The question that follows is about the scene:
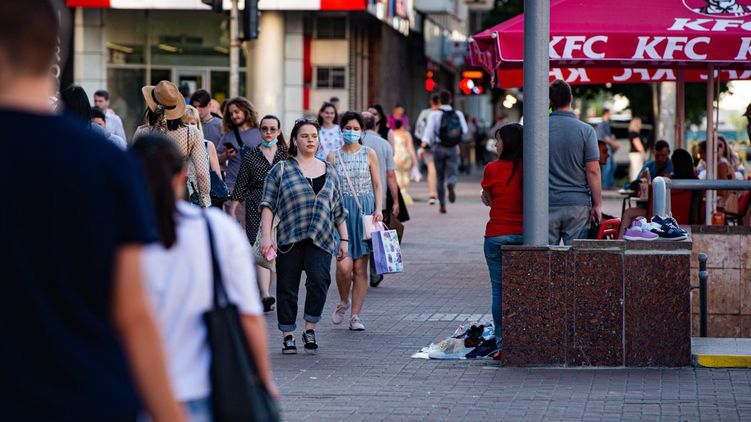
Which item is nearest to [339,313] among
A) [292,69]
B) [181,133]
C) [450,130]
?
[181,133]

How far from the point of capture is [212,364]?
3.86 metres

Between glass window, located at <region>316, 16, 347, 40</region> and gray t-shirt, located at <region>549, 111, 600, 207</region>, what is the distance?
26189mm

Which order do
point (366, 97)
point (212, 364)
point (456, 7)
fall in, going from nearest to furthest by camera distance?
point (212, 364) → point (366, 97) → point (456, 7)

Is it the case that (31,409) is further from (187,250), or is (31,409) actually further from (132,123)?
(132,123)

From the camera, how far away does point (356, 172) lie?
11453mm

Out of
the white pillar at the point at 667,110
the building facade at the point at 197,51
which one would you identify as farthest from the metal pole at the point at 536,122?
the building facade at the point at 197,51

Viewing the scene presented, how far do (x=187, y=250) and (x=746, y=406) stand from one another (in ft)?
15.3

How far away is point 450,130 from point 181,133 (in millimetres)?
13949

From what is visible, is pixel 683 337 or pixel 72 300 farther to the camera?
pixel 683 337

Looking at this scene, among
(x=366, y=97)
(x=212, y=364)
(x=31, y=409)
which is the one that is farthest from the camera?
(x=366, y=97)

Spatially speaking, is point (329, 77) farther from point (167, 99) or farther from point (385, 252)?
point (167, 99)

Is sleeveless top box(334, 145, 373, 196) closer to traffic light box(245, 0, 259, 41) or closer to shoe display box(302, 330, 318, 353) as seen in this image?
shoe display box(302, 330, 318, 353)

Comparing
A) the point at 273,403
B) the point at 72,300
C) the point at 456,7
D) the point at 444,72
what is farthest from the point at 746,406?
the point at 444,72

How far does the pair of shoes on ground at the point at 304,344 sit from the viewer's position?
32.6 ft
